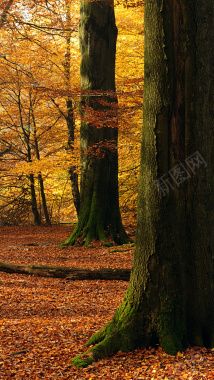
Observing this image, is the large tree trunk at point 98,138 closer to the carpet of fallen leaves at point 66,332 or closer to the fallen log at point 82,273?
the carpet of fallen leaves at point 66,332

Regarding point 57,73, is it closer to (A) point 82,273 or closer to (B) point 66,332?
(A) point 82,273

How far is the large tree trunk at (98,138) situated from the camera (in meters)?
9.66

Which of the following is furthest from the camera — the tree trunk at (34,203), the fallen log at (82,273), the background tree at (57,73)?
the tree trunk at (34,203)

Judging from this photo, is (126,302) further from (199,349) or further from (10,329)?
(10,329)

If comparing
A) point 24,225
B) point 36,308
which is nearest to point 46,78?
point 24,225

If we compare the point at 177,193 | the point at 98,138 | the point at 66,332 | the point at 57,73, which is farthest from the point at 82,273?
the point at 57,73

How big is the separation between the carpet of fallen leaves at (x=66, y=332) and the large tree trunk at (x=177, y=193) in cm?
15

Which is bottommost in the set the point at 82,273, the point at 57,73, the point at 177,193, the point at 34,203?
the point at 82,273

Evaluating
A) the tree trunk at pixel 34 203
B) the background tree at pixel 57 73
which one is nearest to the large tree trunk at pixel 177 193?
the background tree at pixel 57 73

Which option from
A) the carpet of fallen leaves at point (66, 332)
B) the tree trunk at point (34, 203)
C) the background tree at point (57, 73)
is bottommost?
the carpet of fallen leaves at point (66, 332)

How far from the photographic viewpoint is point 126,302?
3.38 meters


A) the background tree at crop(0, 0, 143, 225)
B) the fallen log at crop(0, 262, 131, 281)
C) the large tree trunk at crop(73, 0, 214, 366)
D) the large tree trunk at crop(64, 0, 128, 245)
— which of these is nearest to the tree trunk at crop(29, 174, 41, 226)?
the background tree at crop(0, 0, 143, 225)

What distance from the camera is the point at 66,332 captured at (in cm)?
385

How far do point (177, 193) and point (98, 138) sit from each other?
268 inches
